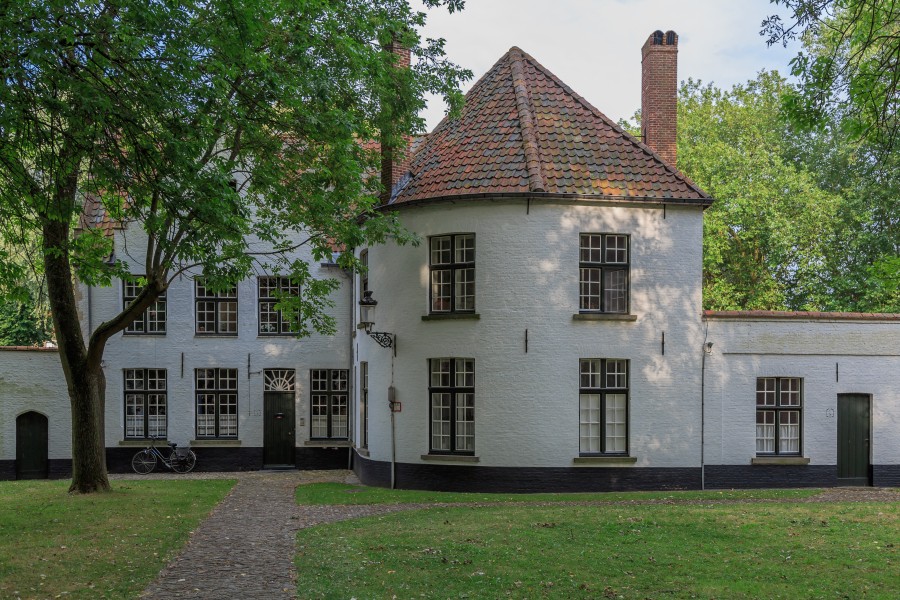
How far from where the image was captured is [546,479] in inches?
725

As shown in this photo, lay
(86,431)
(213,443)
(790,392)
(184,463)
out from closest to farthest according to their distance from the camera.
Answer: (86,431), (790,392), (184,463), (213,443)

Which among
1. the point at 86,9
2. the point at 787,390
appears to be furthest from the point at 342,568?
the point at 787,390

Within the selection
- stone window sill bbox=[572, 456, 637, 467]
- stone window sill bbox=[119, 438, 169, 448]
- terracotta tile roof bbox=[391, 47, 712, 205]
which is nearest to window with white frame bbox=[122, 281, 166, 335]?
stone window sill bbox=[119, 438, 169, 448]

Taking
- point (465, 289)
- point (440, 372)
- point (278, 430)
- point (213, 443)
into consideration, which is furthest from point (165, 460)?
point (465, 289)

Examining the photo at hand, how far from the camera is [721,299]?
34.3 meters

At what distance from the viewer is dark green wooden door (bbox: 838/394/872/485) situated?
64.7 feet

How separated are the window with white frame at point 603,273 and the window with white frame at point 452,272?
2320 mm

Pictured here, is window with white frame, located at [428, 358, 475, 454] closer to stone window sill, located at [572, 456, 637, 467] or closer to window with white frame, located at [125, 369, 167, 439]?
Result: stone window sill, located at [572, 456, 637, 467]

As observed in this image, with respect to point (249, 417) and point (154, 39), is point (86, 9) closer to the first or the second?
point (154, 39)

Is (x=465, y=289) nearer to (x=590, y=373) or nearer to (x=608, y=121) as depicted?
(x=590, y=373)

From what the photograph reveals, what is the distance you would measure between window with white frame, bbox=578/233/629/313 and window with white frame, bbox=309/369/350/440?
9259 millimetres

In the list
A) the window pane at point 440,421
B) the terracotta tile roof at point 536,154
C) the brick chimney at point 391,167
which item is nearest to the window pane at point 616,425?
the window pane at point 440,421

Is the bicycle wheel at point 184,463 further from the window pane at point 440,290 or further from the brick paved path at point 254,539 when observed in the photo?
the window pane at point 440,290

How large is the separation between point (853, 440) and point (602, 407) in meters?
5.83
